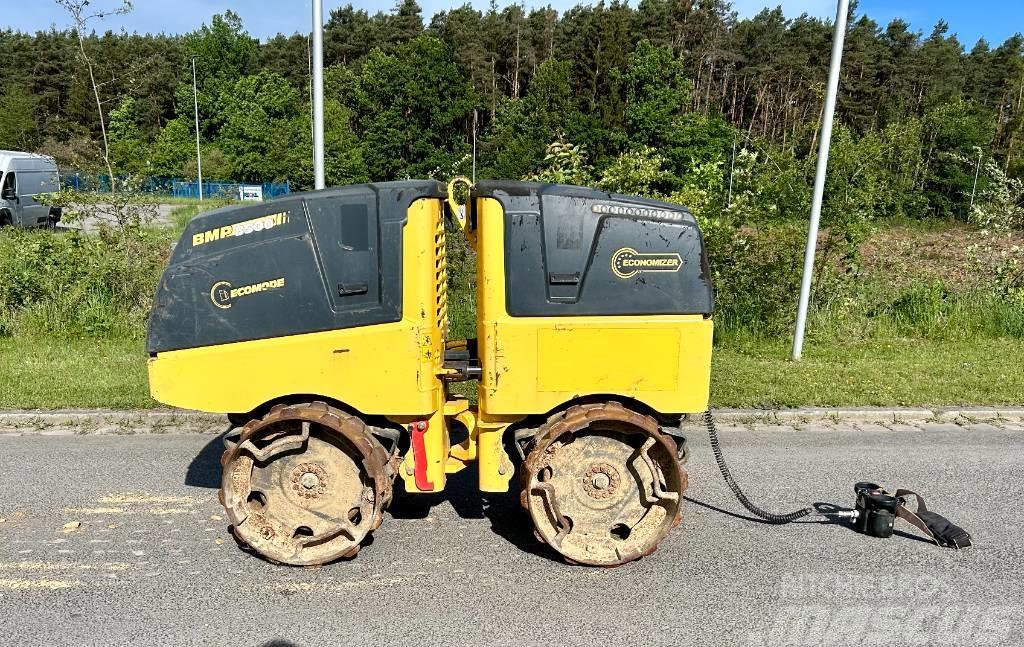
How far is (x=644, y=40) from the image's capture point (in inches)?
2023

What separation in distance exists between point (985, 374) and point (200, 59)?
7446 centimetres

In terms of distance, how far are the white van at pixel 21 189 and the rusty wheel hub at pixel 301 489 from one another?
2129 centimetres

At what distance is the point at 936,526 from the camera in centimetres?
474

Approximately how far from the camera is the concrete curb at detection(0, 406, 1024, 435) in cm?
679

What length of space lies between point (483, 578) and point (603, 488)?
2.89 feet

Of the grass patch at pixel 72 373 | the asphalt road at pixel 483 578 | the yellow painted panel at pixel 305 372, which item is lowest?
the asphalt road at pixel 483 578

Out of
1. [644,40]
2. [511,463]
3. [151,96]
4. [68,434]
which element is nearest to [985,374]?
[511,463]

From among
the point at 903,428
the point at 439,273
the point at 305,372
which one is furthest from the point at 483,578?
the point at 903,428

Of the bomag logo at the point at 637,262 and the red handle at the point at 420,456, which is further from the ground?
the bomag logo at the point at 637,262

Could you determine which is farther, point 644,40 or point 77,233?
point 644,40

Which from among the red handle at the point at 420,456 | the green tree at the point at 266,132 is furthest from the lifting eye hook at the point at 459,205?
the green tree at the point at 266,132

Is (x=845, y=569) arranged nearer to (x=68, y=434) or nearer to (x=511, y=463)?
(x=511, y=463)

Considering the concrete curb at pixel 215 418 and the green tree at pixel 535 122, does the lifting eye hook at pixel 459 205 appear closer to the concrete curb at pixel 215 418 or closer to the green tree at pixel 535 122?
the concrete curb at pixel 215 418

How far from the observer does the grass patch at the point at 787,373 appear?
7.52 m
